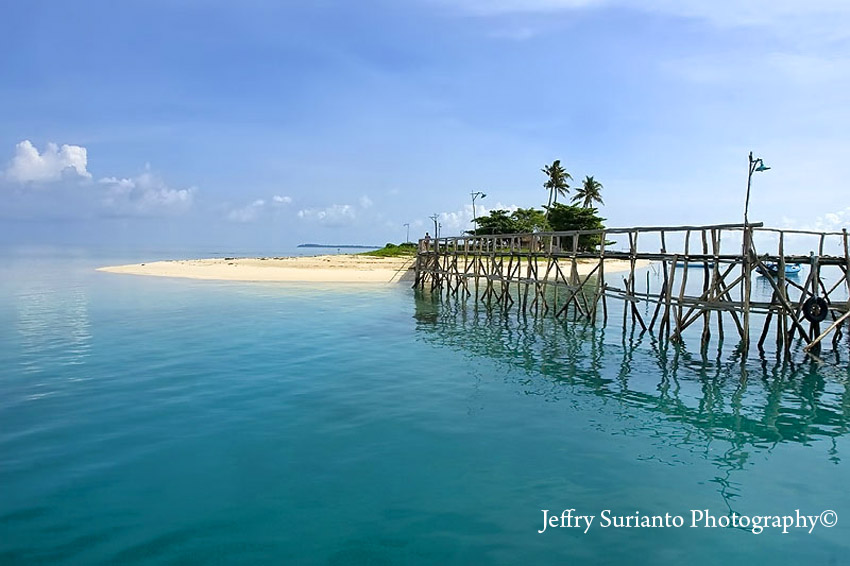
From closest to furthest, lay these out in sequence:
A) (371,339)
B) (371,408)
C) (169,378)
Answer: (371,408) < (169,378) < (371,339)

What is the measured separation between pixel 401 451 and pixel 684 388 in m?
8.45

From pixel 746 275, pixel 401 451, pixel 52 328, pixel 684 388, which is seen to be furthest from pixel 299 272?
pixel 401 451

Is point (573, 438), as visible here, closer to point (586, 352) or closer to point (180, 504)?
point (180, 504)

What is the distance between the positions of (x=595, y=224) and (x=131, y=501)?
64478 mm

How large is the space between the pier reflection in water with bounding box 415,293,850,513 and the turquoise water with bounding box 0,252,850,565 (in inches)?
3.3

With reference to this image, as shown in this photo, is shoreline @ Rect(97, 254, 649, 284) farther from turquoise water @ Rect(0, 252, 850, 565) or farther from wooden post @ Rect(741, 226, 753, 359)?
wooden post @ Rect(741, 226, 753, 359)

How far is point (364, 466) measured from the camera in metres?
8.64

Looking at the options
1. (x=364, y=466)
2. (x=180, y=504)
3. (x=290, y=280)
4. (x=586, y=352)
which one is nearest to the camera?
(x=180, y=504)

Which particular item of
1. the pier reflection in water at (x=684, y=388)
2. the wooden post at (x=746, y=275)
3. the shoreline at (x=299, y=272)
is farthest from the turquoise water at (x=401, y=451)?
the shoreline at (x=299, y=272)

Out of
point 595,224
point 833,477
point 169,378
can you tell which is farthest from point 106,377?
point 595,224

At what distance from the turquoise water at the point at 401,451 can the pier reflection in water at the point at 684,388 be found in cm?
8

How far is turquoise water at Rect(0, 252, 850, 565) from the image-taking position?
6668 millimetres

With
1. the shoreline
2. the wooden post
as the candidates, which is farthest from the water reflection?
the wooden post

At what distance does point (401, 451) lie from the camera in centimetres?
927
